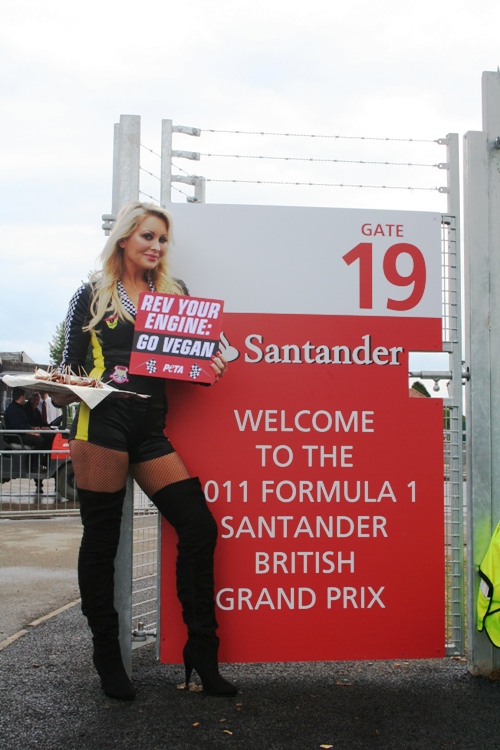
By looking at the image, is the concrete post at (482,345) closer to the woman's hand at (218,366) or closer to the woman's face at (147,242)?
the woman's hand at (218,366)

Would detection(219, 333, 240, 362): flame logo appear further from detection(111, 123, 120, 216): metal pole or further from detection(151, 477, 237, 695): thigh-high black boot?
detection(111, 123, 120, 216): metal pole

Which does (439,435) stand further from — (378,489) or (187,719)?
(187,719)

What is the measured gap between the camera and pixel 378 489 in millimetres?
4133

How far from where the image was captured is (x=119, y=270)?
403 centimetres

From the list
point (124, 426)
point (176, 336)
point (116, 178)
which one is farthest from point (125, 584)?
point (116, 178)

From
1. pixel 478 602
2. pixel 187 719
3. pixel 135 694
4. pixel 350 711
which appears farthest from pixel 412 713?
pixel 135 694

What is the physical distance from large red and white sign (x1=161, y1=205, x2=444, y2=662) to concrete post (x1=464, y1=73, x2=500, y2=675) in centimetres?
19

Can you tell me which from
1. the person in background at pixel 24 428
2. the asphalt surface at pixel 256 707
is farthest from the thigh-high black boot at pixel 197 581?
the person in background at pixel 24 428

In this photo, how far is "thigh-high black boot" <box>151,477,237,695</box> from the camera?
12.5 feet

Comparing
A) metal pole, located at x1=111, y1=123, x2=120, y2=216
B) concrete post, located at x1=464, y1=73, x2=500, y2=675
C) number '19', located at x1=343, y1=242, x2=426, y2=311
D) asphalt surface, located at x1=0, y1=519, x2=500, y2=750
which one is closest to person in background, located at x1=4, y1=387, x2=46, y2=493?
asphalt surface, located at x1=0, y1=519, x2=500, y2=750

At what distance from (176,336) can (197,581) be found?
1163 mm

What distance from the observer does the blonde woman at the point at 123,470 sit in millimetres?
3750

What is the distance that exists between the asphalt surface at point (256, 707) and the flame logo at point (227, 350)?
164 centimetres

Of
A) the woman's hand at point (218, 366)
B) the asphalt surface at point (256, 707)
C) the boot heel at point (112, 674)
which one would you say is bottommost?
the asphalt surface at point (256, 707)
